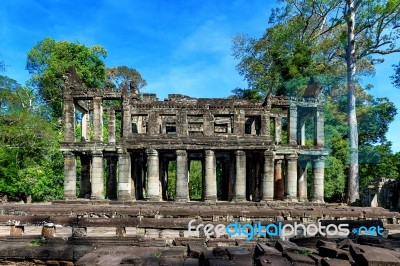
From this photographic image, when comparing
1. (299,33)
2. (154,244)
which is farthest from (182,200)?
(299,33)

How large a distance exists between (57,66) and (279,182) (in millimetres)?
23109

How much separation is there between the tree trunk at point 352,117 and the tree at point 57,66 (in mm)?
23578

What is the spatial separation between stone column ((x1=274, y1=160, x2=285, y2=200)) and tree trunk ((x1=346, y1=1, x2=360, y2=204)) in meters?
4.32

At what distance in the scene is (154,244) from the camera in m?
7.85

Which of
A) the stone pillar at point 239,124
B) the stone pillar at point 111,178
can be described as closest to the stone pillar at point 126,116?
the stone pillar at point 111,178

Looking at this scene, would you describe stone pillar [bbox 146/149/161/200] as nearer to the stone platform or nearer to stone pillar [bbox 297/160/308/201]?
the stone platform

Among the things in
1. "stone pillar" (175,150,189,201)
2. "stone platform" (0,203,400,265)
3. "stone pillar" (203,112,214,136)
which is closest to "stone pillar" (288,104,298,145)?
"stone pillar" (203,112,214,136)

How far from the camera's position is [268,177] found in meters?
20.9

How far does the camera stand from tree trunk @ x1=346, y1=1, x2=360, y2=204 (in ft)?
77.9

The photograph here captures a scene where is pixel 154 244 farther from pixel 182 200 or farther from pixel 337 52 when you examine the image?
pixel 337 52

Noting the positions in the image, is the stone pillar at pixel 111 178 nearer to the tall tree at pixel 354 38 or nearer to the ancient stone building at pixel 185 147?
the ancient stone building at pixel 185 147

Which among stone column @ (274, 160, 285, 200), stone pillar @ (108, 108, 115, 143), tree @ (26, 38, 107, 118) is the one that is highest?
tree @ (26, 38, 107, 118)

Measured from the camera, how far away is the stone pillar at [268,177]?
20.8 metres

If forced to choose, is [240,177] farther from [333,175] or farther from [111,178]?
[333,175]
